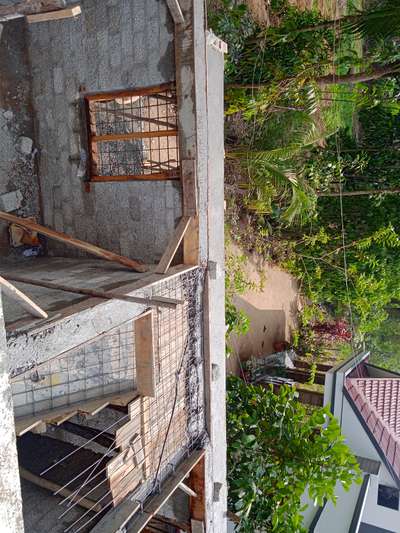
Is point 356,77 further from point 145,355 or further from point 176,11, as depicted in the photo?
point 145,355

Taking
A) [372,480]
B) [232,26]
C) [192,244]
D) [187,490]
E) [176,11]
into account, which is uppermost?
[232,26]

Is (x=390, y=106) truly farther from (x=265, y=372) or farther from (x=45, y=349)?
(x=45, y=349)

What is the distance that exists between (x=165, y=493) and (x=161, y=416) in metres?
0.76

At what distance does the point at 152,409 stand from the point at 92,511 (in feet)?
3.43

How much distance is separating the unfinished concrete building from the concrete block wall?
0.02m

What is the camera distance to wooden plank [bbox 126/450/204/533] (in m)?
3.98

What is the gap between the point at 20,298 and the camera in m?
2.82

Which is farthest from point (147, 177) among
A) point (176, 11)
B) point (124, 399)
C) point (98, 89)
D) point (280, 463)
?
point (280, 463)

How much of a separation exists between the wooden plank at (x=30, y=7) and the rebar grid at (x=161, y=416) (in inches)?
100

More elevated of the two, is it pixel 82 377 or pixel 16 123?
pixel 16 123

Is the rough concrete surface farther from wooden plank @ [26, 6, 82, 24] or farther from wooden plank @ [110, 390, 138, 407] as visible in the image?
wooden plank @ [110, 390, 138, 407]

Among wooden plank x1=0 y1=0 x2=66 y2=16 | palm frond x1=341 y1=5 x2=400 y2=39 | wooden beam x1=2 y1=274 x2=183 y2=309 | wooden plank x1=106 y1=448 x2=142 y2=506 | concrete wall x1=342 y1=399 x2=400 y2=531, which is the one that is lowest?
concrete wall x1=342 y1=399 x2=400 y2=531

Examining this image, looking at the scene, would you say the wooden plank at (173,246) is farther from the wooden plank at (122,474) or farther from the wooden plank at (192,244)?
the wooden plank at (122,474)

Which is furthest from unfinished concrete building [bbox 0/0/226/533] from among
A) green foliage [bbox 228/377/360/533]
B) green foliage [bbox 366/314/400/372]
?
green foliage [bbox 366/314/400/372]
